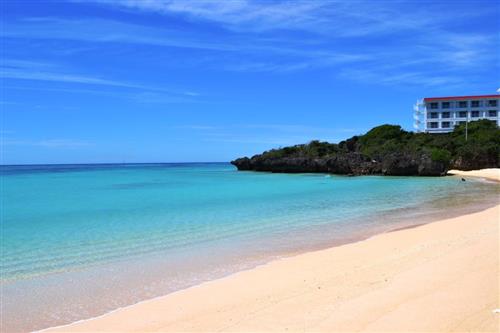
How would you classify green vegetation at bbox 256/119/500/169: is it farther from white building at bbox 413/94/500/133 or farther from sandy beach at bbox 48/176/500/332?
sandy beach at bbox 48/176/500/332

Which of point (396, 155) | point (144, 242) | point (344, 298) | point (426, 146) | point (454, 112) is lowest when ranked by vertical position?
point (144, 242)

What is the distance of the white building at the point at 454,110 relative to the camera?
269ft

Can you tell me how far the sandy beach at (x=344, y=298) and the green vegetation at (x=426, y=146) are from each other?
45.7m

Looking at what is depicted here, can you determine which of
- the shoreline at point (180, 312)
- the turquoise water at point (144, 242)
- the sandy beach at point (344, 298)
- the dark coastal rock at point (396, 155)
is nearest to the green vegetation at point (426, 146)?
the dark coastal rock at point (396, 155)

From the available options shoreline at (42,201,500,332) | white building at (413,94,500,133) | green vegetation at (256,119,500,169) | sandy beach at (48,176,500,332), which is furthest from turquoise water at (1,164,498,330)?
white building at (413,94,500,133)

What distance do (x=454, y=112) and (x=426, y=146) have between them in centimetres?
2922

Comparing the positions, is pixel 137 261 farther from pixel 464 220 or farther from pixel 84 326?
pixel 464 220

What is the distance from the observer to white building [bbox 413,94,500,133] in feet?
269

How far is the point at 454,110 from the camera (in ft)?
274

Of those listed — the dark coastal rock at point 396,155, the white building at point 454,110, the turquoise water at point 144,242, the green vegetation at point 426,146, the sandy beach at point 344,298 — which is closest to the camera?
the sandy beach at point 344,298

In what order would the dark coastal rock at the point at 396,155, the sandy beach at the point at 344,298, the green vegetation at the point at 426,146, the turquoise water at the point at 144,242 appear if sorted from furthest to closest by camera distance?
the green vegetation at the point at 426,146
the dark coastal rock at the point at 396,155
the turquoise water at the point at 144,242
the sandy beach at the point at 344,298

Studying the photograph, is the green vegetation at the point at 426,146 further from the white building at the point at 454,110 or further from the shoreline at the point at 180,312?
the shoreline at the point at 180,312

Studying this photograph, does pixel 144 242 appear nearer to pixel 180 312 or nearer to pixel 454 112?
pixel 180 312

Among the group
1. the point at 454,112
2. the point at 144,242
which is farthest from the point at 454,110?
the point at 144,242
